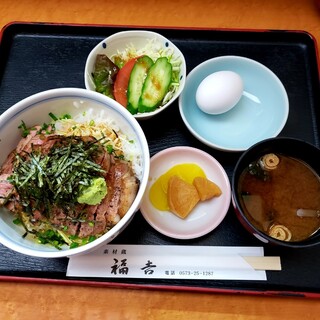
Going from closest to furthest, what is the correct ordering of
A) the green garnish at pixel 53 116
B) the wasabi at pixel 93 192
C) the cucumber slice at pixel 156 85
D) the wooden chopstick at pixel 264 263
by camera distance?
the wasabi at pixel 93 192, the wooden chopstick at pixel 264 263, the green garnish at pixel 53 116, the cucumber slice at pixel 156 85

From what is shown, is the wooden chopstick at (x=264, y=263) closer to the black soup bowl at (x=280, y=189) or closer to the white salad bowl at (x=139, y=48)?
the black soup bowl at (x=280, y=189)

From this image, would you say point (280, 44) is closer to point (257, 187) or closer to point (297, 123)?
point (297, 123)

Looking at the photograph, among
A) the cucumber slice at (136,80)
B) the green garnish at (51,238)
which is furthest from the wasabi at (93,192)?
the cucumber slice at (136,80)

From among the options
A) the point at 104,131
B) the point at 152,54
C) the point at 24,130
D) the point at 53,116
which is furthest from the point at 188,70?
the point at 24,130

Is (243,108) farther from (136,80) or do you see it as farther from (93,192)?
(93,192)

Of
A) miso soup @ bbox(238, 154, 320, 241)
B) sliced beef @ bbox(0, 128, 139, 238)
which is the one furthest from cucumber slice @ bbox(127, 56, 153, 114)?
miso soup @ bbox(238, 154, 320, 241)

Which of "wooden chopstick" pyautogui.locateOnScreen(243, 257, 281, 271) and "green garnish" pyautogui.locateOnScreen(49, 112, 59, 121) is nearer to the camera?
"wooden chopstick" pyautogui.locateOnScreen(243, 257, 281, 271)

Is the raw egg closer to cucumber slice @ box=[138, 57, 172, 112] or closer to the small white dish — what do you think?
the small white dish
